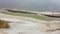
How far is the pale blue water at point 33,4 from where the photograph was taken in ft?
5.97

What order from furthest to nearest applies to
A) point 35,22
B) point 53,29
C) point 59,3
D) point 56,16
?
point 59,3 → point 56,16 → point 35,22 → point 53,29

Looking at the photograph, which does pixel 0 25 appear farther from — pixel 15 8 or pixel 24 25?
pixel 15 8

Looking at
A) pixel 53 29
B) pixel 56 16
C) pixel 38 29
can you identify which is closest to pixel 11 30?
pixel 38 29

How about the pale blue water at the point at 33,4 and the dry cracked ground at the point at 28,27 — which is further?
the pale blue water at the point at 33,4

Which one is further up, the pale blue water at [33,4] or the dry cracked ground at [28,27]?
the pale blue water at [33,4]

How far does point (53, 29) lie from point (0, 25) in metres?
0.46

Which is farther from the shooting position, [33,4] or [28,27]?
[33,4]

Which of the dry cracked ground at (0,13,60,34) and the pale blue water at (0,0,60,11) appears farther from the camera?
the pale blue water at (0,0,60,11)

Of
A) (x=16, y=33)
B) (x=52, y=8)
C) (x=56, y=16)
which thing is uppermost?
(x=52, y=8)

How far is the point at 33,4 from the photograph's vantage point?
1861 mm

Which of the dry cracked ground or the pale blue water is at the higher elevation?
the pale blue water

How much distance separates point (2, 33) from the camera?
3.16 ft

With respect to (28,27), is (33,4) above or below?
above

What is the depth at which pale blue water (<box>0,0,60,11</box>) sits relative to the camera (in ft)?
5.97
